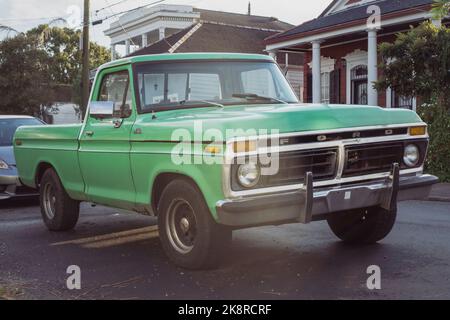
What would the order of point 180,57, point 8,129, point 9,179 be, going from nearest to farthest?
point 180,57 → point 9,179 → point 8,129

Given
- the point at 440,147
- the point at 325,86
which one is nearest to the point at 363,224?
the point at 440,147

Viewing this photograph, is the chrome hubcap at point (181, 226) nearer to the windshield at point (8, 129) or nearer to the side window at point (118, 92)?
the side window at point (118, 92)

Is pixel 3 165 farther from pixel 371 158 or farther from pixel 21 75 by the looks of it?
pixel 21 75

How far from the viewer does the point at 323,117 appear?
5.53 metres

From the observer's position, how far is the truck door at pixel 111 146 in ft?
21.5

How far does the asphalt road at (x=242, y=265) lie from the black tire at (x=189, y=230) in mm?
141

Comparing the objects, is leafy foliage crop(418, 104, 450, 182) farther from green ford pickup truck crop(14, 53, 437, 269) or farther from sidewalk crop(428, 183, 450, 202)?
green ford pickup truck crop(14, 53, 437, 269)

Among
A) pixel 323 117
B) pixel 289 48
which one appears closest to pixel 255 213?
pixel 323 117

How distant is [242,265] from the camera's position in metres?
6.02

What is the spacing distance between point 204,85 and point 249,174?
1869 millimetres

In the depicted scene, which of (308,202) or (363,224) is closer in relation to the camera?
(308,202)

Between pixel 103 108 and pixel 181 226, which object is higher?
pixel 103 108

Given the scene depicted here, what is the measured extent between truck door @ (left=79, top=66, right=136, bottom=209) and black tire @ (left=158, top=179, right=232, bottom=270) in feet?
2.34

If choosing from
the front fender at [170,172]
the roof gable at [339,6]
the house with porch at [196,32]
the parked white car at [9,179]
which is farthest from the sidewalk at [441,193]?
the house with porch at [196,32]
